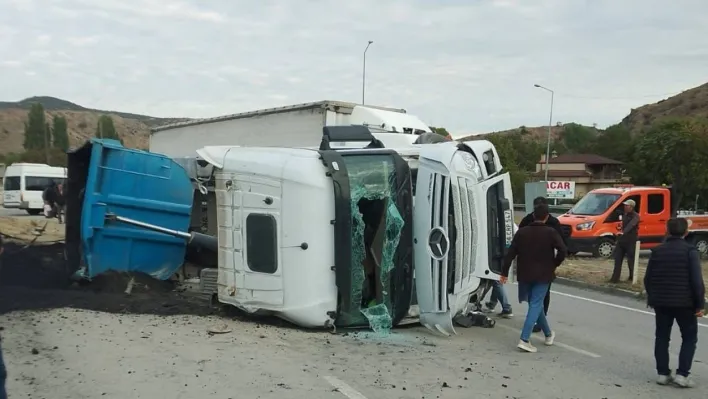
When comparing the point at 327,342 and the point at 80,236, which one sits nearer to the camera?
the point at 327,342

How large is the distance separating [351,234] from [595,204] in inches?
533

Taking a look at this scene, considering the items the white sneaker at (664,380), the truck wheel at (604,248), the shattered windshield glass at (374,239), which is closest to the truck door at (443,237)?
the shattered windshield glass at (374,239)

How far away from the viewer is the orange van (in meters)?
18.1

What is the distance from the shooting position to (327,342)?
6.95 m

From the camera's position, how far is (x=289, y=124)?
43.4ft

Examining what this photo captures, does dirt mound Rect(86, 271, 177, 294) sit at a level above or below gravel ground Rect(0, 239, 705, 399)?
above

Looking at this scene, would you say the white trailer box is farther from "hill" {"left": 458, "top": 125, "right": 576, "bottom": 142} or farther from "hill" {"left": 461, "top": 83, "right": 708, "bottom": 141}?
"hill" {"left": 458, "top": 125, "right": 576, "bottom": 142}

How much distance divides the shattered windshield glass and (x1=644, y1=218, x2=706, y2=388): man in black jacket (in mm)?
2572

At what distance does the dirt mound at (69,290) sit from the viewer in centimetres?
776

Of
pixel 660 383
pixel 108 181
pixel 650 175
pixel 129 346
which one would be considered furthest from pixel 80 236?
pixel 650 175

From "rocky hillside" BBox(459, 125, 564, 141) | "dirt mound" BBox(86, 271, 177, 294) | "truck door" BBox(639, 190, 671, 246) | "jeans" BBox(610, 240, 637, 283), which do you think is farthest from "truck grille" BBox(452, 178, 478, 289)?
"rocky hillside" BBox(459, 125, 564, 141)

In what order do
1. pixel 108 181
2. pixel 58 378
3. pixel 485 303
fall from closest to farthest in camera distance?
pixel 58 378
pixel 108 181
pixel 485 303

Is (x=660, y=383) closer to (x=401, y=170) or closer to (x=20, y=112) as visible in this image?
(x=401, y=170)

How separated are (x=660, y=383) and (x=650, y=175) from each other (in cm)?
2852
